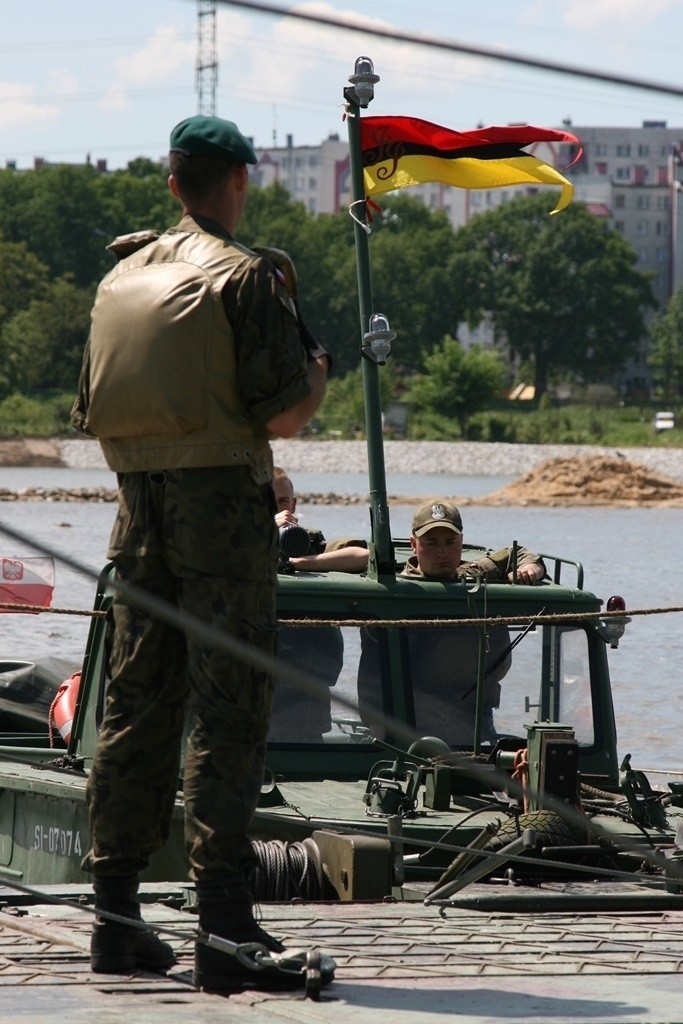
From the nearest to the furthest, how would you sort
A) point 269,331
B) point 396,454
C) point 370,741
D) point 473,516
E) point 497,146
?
point 269,331 → point 370,741 → point 497,146 → point 473,516 → point 396,454

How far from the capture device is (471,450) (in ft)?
294

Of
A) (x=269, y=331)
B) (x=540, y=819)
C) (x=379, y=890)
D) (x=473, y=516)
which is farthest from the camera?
(x=473, y=516)

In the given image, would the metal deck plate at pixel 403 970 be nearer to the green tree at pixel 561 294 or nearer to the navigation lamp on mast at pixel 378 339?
the navigation lamp on mast at pixel 378 339

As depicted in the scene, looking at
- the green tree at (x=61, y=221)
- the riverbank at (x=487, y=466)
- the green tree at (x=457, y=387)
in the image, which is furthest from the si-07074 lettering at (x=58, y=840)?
the green tree at (x=61, y=221)

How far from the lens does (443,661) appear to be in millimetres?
7902

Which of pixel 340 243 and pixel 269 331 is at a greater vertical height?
pixel 340 243

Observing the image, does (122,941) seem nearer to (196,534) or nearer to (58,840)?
(196,534)

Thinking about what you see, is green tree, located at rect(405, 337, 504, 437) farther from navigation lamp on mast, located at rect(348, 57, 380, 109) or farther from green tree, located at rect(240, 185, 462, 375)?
navigation lamp on mast, located at rect(348, 57, 380, 109)

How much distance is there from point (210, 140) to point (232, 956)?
187 centimetres

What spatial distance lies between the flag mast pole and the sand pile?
2109 inches

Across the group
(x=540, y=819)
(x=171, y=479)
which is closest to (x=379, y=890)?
(x=540, y=819)

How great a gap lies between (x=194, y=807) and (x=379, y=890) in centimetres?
156

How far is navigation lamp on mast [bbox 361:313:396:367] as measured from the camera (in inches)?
319

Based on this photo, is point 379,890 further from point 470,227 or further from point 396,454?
point 470,227
